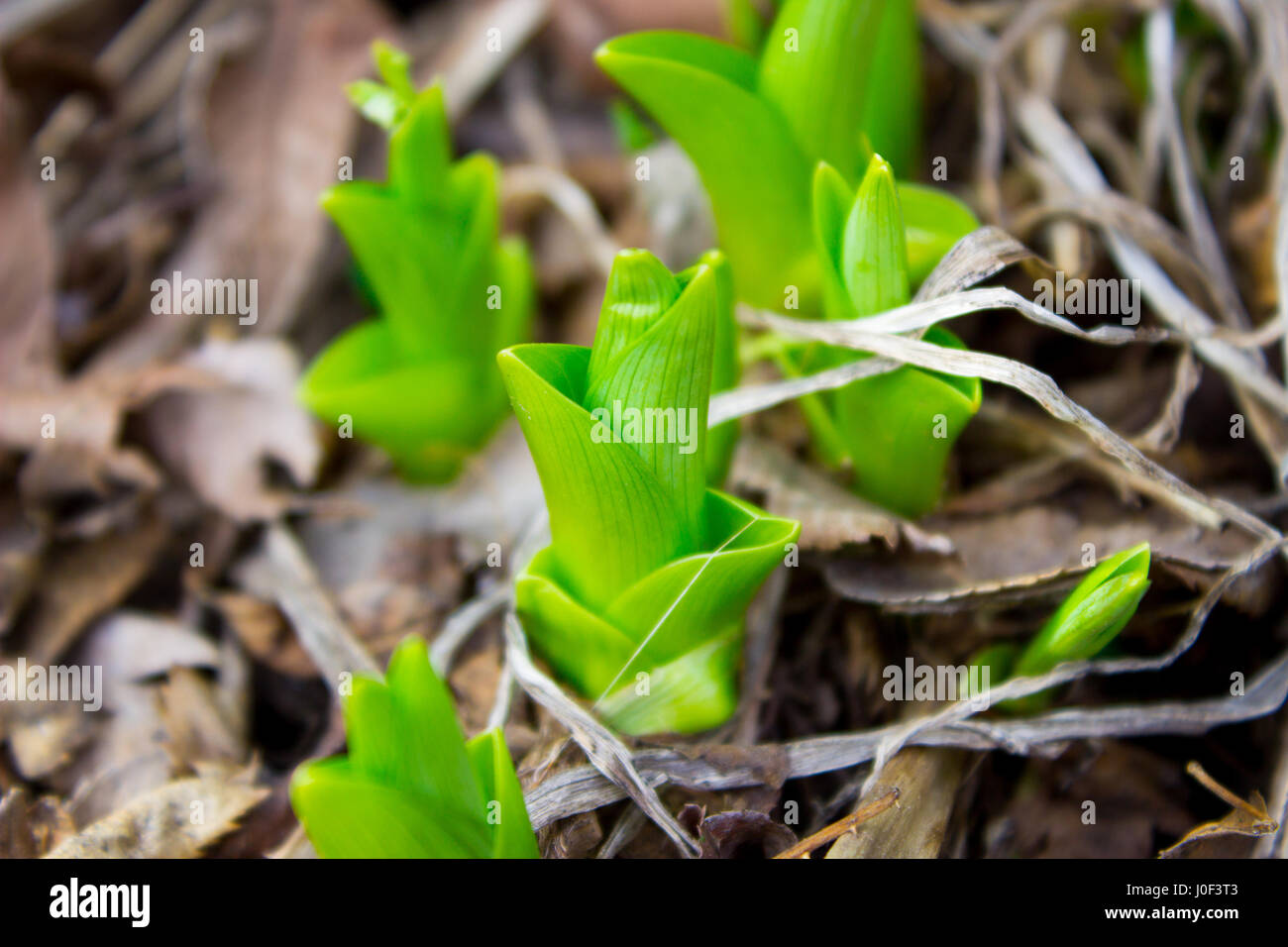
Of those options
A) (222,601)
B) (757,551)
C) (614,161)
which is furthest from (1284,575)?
(222,601)

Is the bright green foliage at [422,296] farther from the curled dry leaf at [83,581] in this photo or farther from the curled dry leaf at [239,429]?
the curled dry leaf at [83,581]

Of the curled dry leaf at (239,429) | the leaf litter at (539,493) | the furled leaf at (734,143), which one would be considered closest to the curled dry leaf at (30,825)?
the leaf litter at (539,493)

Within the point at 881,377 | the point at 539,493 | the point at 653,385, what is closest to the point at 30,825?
the point at 539,493

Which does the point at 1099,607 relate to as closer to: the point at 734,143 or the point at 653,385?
the point at 653,385

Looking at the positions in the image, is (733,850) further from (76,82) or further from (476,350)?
(76,82)

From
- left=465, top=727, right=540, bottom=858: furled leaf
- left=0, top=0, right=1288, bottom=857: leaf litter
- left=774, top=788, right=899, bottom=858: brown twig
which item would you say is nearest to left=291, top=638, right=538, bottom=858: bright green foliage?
left=465, top=727, right=540, bottom=858: furled leaf
